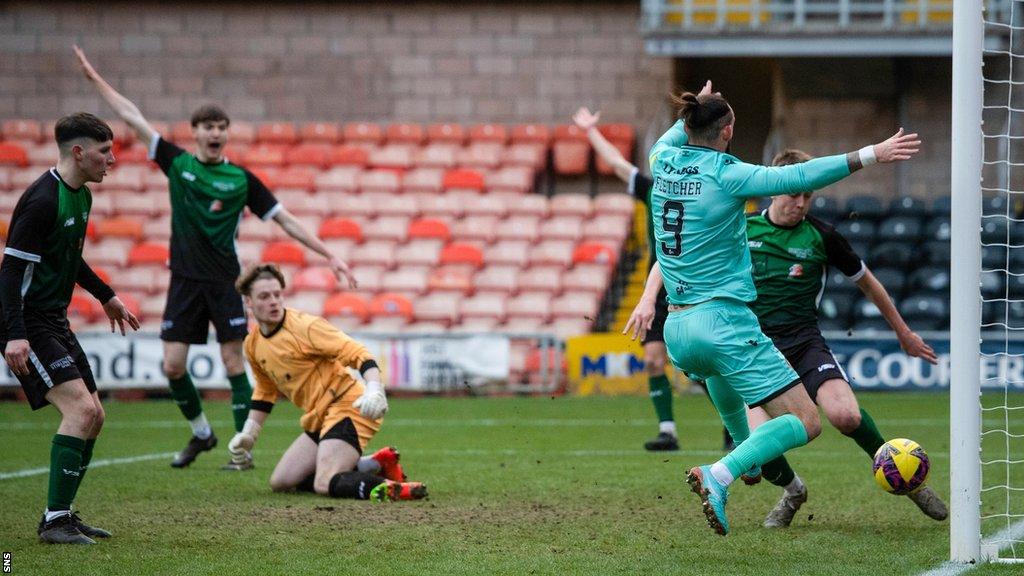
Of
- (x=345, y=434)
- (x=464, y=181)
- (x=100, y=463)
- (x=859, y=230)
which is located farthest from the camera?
(x=464, y=181)

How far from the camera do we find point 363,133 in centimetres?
2181

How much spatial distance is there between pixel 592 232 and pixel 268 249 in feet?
16.0

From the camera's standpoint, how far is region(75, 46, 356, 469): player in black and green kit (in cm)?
995

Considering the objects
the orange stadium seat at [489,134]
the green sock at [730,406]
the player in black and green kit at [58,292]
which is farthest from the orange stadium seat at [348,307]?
the green sock at [730,406]

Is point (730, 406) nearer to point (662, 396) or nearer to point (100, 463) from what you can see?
point (662, 396)

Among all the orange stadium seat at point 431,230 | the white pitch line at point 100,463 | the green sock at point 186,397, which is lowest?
the white pitch line at point 100,463

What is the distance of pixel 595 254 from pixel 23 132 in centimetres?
1011

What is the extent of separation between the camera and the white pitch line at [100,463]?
31.3 feet

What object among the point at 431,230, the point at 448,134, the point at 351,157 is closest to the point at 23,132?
the point at 351,157

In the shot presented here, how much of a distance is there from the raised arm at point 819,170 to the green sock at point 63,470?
3.59 metres

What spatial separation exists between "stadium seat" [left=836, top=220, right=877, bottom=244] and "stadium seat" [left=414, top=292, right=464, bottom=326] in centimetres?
573

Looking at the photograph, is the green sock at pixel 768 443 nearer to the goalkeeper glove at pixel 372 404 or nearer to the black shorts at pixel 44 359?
the goalkeeper glove at pixel 372 404

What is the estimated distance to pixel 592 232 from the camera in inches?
771

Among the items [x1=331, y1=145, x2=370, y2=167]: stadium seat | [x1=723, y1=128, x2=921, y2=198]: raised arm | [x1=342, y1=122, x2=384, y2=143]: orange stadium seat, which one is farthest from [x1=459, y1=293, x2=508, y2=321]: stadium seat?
[x1=723, y1=128, x2=921, y2=198]: raised arm
